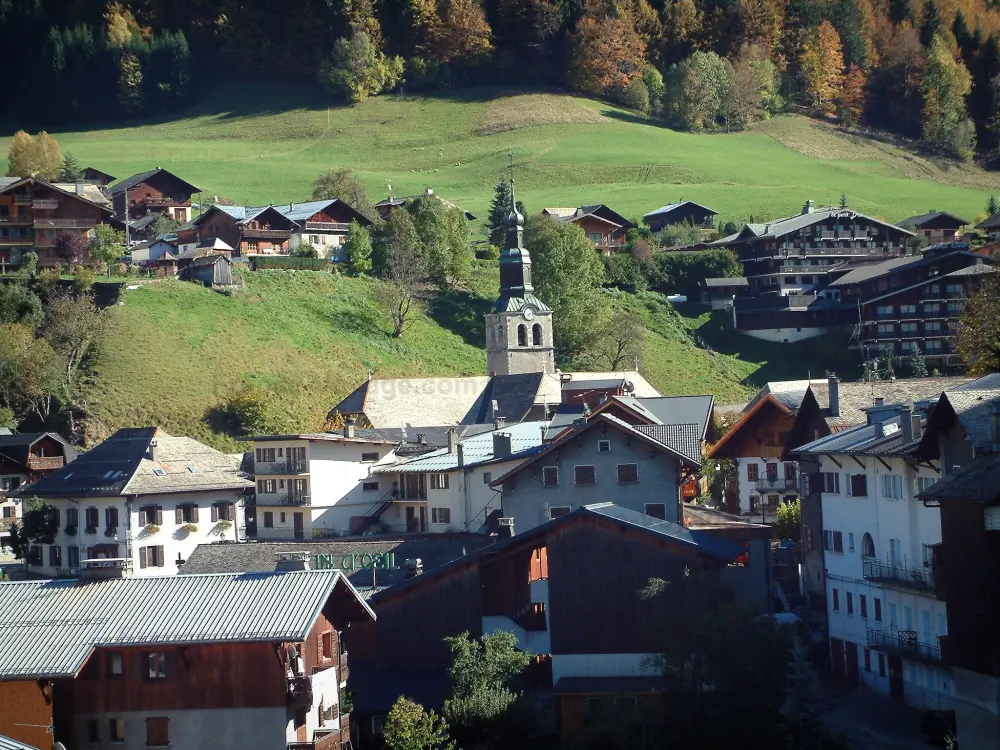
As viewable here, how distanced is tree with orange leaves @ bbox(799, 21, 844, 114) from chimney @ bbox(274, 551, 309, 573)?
435 ft

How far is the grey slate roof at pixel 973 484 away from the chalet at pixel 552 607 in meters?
8.41

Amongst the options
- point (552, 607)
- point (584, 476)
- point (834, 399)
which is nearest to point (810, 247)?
point (834, 399)

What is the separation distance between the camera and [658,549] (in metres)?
43.8

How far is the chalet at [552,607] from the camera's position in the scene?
42969mm

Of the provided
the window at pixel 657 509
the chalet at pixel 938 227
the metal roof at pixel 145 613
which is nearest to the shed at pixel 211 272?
the window at pixel 657 509

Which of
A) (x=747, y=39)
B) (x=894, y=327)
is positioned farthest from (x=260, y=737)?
(x=747, y=39)

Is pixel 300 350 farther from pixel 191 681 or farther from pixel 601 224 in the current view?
pixel 191 681

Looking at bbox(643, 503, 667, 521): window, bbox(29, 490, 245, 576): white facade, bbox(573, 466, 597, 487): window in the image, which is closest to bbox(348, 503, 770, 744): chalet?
bbox(573, 466, 597, 487): window

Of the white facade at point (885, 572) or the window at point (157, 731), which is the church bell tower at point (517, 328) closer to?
the white facade at point (885, 572)

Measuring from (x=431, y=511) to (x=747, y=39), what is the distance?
130284 millimetres

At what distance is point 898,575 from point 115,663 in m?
18.1

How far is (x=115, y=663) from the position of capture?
38.1 metres

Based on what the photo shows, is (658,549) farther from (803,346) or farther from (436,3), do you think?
(436,3)

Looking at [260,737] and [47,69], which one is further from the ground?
[47,69]
